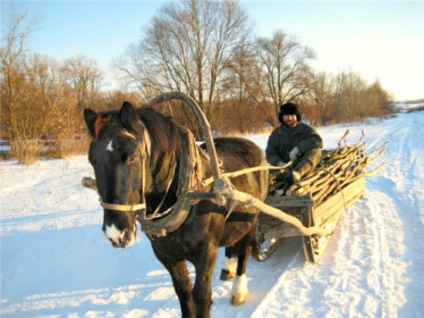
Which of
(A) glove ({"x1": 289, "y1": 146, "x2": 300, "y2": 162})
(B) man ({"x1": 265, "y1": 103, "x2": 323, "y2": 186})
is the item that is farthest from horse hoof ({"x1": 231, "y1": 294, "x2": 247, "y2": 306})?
(A) glove ({"x1": 289, "y1": 146, "x2": 300, "y2": 162})

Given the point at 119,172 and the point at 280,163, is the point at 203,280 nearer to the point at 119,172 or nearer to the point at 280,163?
the point at 119,172

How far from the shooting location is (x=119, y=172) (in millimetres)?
1799

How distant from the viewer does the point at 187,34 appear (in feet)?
72.9

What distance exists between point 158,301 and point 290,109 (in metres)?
3.11

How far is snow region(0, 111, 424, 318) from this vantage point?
318 centimetres

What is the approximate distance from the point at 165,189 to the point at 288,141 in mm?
3127

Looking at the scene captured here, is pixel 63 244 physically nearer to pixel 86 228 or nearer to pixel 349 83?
pixel 86 228

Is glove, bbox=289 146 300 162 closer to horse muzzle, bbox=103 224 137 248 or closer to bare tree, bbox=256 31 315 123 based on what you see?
horse muzzle, bbox=103 224 137 248

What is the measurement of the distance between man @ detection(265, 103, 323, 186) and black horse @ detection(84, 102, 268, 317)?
1.35m

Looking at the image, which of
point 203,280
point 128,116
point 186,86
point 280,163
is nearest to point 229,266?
point 203,280

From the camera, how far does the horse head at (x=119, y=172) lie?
1797mm

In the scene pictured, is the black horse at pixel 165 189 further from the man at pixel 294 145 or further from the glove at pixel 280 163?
the glove at pixel 280 163

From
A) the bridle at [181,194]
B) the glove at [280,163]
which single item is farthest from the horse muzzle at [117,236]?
the glove at [280,163]

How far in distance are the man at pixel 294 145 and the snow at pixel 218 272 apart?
113 cm
